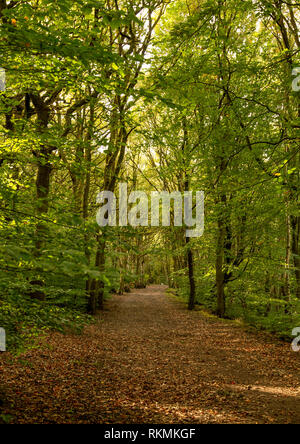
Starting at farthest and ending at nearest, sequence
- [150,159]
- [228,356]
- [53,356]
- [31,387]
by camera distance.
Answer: [150,159] → [228,356] → [53,356] → [31,387]

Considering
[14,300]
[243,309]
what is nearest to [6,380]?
[14,300]

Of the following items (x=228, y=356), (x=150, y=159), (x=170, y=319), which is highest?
(x=150, y=159)

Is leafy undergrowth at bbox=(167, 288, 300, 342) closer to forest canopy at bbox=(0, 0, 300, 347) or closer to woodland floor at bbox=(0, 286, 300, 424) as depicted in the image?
forest canopy at bbox=(0, 0, 300, 347)

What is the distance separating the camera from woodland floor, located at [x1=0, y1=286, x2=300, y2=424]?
4.56 meters

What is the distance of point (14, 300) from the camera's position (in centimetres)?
363

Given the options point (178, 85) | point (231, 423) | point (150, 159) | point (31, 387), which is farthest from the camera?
point (150, 159)

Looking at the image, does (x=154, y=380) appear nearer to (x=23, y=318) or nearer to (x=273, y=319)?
(x=23, y=318)

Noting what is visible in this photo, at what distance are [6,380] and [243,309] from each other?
1267 centimetres

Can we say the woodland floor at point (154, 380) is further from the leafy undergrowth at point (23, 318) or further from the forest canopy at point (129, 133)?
the forest canopy at point (129, 133)

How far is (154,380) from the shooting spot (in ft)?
20.7

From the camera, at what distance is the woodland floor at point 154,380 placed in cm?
456

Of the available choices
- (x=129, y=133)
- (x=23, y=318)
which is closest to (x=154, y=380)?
(x=23, y=318)
